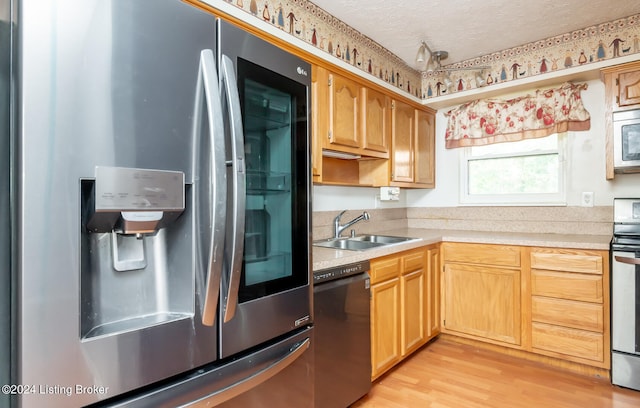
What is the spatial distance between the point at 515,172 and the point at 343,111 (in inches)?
70.5

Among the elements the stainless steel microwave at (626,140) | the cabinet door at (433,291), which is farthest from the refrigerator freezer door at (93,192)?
the stainless steel microwave at (626,140)

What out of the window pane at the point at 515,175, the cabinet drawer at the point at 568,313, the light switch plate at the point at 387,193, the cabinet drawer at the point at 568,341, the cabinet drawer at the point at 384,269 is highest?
the window pane at the point at 515,175

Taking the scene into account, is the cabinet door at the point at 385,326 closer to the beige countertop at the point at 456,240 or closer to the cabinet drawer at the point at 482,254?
the beige countertop at the point at 456,240

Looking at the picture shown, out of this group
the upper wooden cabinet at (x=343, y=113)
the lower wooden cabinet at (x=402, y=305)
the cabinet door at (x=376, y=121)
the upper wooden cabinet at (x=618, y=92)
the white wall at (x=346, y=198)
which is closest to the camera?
the lower wooden cabinet at (x=402, y=305)

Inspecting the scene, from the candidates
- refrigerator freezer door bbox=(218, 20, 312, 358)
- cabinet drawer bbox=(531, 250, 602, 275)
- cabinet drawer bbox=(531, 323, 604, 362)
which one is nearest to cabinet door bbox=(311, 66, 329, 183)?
refrigerator freezer door bbox=(218, 20, 312, 358)

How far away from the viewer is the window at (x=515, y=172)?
297 cm

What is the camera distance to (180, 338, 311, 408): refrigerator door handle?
0.98 m

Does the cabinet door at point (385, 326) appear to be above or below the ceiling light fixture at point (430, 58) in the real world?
below

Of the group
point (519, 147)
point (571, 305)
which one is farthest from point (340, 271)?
point (519, 147)

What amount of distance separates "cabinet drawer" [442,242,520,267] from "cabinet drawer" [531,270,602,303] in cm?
17

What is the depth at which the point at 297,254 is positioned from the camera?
1.33 metres

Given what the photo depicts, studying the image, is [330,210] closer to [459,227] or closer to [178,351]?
[459,227]

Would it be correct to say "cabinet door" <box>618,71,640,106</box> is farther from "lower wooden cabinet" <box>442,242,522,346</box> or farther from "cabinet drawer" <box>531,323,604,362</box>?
"cabinet drawer" <box>531,323,604,362</box>

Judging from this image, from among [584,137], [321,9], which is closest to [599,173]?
[584,137]
